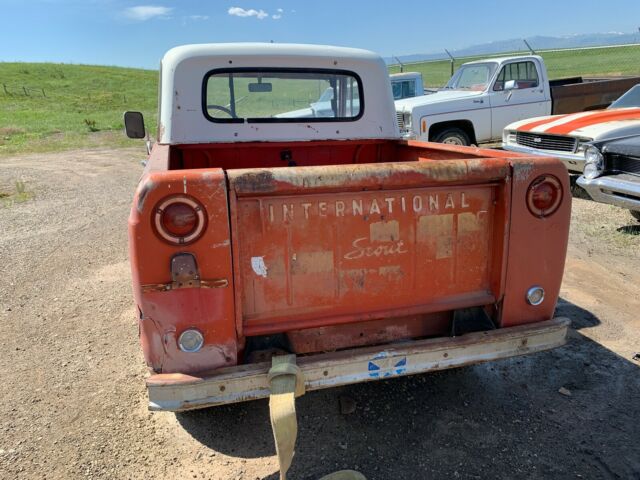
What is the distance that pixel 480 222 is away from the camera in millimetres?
2566

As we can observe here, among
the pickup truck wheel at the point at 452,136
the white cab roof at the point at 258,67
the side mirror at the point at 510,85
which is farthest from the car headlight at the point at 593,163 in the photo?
the side mirror at the point at 510,85

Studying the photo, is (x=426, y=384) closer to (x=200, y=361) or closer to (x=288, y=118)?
(x=200, y=361)

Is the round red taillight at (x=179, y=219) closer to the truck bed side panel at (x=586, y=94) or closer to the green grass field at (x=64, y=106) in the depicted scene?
the truck bed side panel at (x=586, y=94)

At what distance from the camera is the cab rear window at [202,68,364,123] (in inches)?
147

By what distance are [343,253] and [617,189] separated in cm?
449

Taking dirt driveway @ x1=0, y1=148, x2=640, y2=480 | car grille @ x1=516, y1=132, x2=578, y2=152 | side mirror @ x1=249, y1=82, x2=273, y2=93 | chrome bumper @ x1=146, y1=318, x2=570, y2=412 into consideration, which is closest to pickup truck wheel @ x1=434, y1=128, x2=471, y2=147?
car grille @ x1=516, y1=132, x2=578, y2=152

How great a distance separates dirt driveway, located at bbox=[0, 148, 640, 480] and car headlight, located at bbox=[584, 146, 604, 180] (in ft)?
5.81

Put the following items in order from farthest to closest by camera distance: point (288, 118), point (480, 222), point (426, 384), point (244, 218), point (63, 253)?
point (63, 253)
point (288, 118)
point (426, 384)
point (480, 222)
point (244, 218)

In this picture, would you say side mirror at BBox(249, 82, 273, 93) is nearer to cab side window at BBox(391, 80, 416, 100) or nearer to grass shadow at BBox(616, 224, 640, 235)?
grass shadow at BBox(616, 224, 640, 235)

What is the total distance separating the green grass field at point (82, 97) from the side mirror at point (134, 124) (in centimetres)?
152

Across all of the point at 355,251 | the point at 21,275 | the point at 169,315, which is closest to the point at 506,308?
the point at 355,251

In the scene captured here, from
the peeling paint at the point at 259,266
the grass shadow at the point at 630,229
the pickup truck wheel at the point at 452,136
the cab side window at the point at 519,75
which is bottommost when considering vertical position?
the grass shadow at the point at 630,229

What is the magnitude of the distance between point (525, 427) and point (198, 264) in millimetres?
1999

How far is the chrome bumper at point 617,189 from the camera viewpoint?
5352 mm
